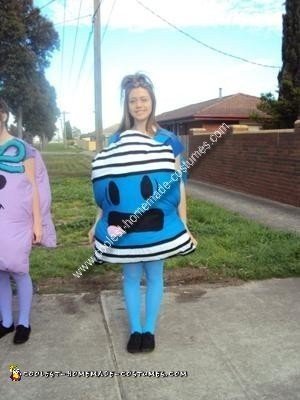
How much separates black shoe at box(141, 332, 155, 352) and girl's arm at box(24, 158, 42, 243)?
0.96 metres

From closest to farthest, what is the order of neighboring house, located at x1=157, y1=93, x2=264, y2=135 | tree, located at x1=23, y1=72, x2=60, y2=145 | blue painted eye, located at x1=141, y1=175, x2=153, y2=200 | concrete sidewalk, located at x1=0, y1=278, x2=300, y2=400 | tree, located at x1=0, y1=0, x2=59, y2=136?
concrete sidewalk, located at x1=0, y1=278, x2=300, y2=400 < blue painted eye, located at x1=141, y1=175, x2=153, y2=200 < tree, located at x1=0, y1=0, x2=59, y2=136 < neighboring house, located at x1=157, y1=93, x2=264, y2=135 < tree, located at x1=23, y1=72, x2=60, y2=145

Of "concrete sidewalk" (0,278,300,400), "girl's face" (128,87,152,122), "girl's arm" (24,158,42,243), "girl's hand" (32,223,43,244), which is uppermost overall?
"girl's face" (128,87,152,122)

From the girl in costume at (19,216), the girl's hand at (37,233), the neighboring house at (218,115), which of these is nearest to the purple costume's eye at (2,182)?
the girl in costume at (19,216)

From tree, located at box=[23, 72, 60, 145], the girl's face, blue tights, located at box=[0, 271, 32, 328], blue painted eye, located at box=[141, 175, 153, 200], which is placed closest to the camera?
blue painted eye, located at box=[141, 175, 153, 200]

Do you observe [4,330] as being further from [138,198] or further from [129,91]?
[129,91]

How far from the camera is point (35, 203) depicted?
12.0ft

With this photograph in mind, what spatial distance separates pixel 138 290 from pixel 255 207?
274 inches

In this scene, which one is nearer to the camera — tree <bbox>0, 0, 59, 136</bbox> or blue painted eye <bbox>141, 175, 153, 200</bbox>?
blue painted eye <bbox>141, 175, 153, 200</bbox>

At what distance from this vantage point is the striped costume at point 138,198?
3240mm

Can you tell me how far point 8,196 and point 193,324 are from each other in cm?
158

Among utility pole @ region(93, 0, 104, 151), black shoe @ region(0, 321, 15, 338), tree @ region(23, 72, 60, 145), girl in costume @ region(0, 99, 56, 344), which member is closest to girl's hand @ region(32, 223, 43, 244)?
girl in costume @ region(0, 99, 56, 344)

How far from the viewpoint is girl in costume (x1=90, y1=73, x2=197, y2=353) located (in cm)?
325

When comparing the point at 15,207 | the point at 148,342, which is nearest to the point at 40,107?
the point at 15,207

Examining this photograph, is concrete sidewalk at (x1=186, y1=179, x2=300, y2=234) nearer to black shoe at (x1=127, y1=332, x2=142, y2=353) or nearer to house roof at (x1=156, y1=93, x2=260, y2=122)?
black shoe at (x1=127, y1=332, x2=142, y2=353)
